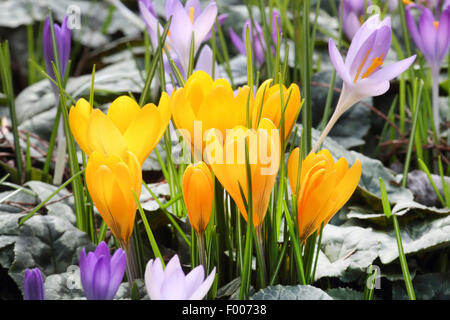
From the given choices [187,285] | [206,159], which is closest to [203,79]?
[206,159]

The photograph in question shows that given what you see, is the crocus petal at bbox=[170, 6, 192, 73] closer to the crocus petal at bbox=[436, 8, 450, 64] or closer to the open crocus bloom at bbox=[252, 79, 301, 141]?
the open crocus bloom at bbox=[252, 79, 301, 141]

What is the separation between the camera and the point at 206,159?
534 millimetres

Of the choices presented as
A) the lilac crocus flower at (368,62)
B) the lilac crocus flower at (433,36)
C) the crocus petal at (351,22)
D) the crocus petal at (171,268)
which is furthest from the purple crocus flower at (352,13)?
the crocus petal at (171,268)

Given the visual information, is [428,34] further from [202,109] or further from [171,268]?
[171,268]

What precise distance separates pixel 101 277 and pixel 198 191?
109 millimetres

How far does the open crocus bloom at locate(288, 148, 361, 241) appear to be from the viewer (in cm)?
51

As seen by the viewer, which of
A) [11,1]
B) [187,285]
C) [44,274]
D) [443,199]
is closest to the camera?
[187,285]

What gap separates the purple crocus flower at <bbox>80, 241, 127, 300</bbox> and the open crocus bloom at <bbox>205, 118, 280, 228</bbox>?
0.12 metres

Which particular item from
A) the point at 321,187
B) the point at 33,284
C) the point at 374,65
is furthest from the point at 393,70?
the point at 33,284

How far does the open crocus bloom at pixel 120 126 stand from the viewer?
0.51 m

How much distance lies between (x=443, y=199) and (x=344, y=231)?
0.23m

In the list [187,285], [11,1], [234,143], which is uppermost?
[11,1]

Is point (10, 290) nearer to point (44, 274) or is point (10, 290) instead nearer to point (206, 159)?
point (44, 274)

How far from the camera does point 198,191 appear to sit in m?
0.49
